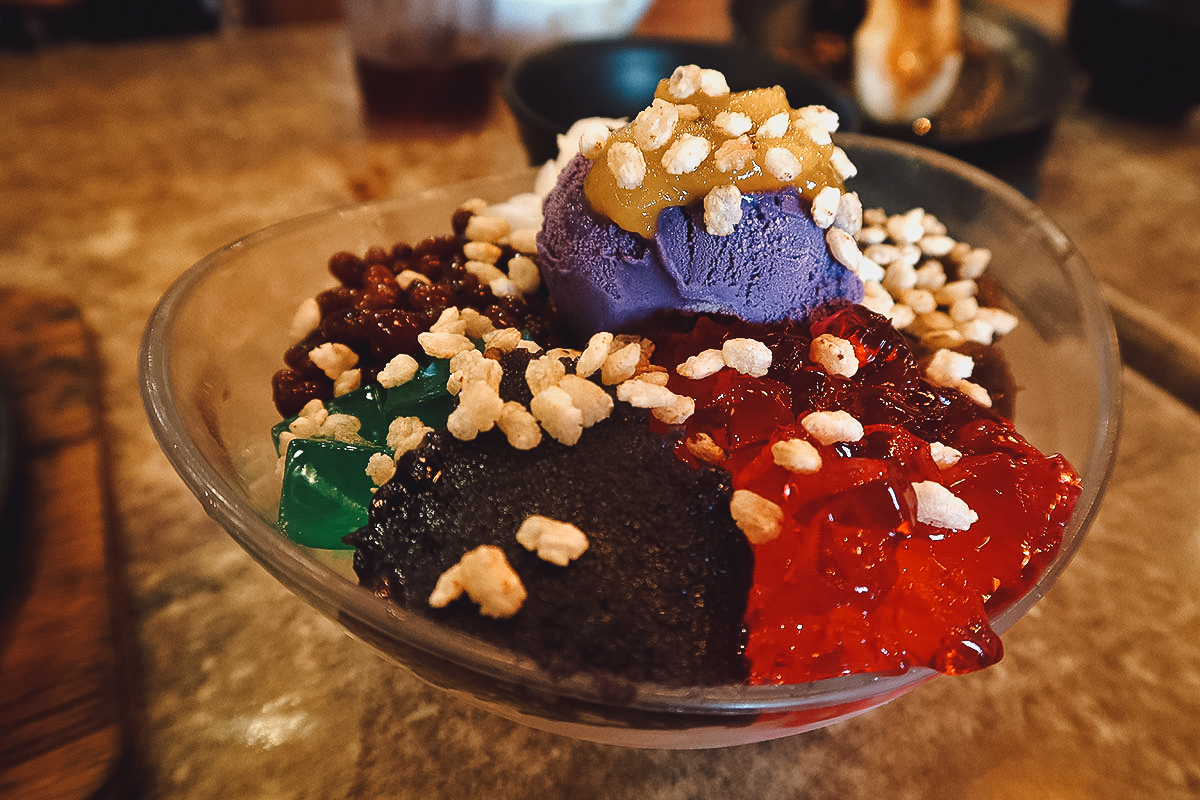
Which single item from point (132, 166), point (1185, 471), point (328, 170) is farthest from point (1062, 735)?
point (132, 166)

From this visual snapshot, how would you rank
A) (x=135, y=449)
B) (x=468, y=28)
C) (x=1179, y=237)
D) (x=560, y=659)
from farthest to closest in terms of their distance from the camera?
1. (x=468, y=28)
2. (x=1179, y=237)
3. (x=135, y=449)
4. (x=560, y=659)

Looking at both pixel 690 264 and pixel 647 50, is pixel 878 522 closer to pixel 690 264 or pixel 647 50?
pixel 690 264

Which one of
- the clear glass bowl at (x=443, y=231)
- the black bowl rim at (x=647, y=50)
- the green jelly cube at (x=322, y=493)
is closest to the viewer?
the clear glass bowl at (x=443, y=231)

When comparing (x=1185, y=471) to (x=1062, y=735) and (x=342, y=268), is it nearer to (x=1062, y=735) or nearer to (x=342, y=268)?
(x=1062, y=735)

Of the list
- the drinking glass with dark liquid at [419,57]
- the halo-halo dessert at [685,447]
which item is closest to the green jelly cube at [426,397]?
the halo-halo dessert at [685,447]

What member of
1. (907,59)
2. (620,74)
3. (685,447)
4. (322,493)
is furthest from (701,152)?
(907,59)

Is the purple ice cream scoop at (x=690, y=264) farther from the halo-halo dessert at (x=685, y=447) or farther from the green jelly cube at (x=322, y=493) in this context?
the green jelly cube at (x=322, y=493)
